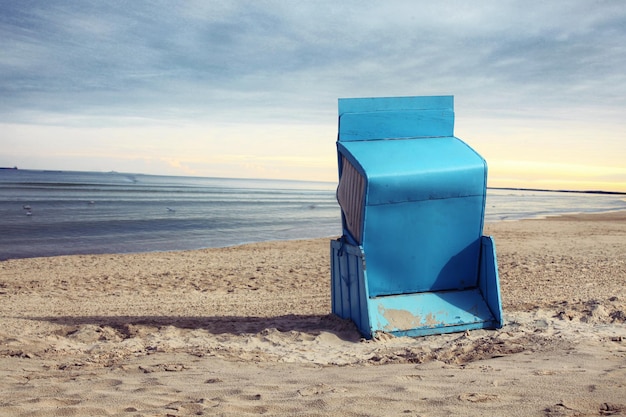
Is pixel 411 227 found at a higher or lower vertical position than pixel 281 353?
higher

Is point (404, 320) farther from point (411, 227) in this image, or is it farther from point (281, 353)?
point (281, 353)

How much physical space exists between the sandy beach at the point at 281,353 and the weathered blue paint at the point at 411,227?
278 millimetres

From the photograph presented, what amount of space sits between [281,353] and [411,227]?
179cm

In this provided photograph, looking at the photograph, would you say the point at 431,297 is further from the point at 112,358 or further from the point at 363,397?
the point at 112,358

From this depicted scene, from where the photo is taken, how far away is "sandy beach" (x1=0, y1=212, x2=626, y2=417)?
348cm

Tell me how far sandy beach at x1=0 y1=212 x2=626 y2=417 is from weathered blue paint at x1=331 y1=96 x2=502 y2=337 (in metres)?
0.28

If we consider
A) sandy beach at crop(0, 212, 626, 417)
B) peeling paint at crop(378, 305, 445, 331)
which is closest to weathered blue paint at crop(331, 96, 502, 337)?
peeling paint at crop(378, 305, 445, 331)

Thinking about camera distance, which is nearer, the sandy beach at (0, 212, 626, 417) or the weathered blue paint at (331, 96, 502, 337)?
the sandy beach at (0, 212, 626, 417)

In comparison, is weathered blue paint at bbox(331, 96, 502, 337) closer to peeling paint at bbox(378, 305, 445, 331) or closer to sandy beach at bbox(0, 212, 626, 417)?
peeling paint at bbox(378, 305, 445, 331)

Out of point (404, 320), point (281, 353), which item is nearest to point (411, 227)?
point (404, 320)

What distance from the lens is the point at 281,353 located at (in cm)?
527

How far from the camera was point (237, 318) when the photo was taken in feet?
23.0

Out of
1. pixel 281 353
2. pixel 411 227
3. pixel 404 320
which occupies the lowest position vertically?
pixel 281 353

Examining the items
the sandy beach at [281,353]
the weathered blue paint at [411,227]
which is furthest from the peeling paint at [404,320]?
the sandy beach at [281,353]
